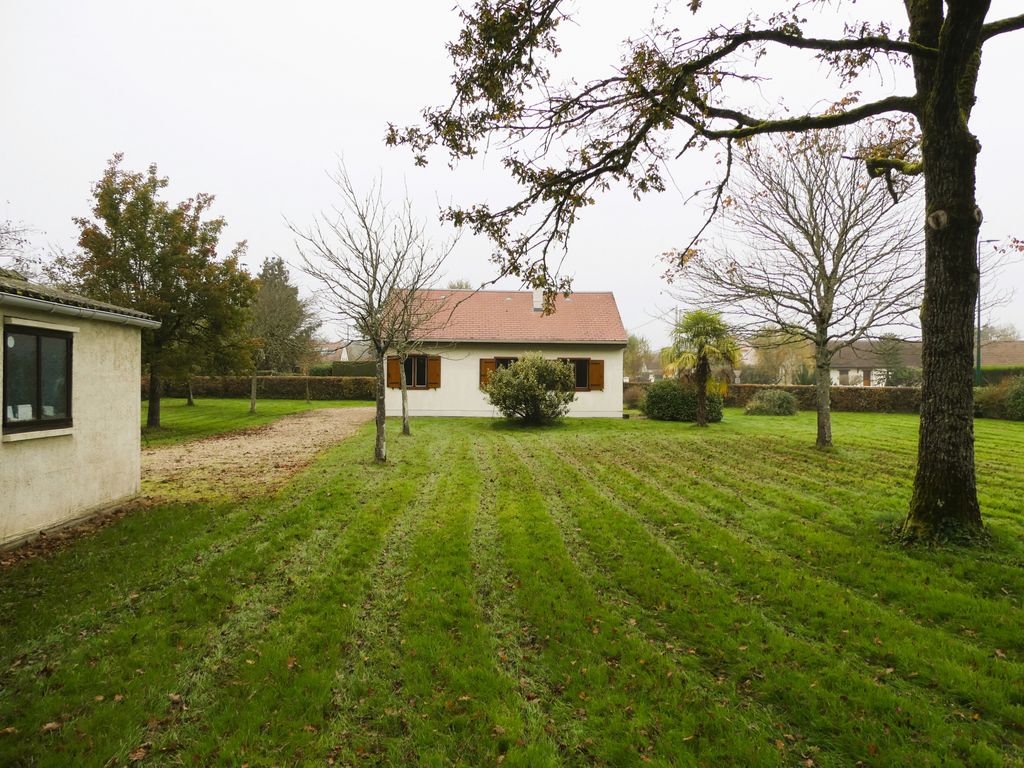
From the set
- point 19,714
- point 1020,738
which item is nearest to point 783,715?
point 1020,738

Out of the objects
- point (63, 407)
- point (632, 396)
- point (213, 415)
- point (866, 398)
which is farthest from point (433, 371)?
point (866, 398)

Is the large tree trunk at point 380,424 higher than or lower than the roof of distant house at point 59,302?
lower

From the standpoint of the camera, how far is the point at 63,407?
20.2 feet

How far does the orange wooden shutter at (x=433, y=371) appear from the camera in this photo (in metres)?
19.8

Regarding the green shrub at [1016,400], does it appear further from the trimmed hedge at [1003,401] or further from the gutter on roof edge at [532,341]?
the gutter on roof edge at [532,341]

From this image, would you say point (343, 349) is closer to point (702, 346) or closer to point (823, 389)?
point (702, 346)

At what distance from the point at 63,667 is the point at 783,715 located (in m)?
4.50

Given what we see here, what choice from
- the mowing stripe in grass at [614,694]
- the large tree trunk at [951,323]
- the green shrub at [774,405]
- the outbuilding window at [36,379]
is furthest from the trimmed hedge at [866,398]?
the outbuilding window at [36,379]

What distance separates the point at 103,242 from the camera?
15.0 metres

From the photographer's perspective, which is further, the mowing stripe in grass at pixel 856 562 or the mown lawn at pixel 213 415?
the mown lawn at pixel 213 415

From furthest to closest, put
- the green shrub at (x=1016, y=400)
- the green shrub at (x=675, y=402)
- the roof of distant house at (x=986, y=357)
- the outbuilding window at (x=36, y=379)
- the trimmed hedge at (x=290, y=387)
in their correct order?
the roof of distant house at (x=986, y=357)
the trimmed hedge at (x=290, y=387)
the green shrub at (x=1016, y=400)
the green shrub at (x=675, y=402)
the outbuilding window at (x=36, y=379)

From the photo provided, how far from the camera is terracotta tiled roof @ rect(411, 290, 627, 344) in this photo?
19922mm

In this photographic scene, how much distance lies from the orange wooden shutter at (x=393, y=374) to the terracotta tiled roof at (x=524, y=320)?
64.3 inches

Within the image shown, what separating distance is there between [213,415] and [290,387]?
26.7 ft
